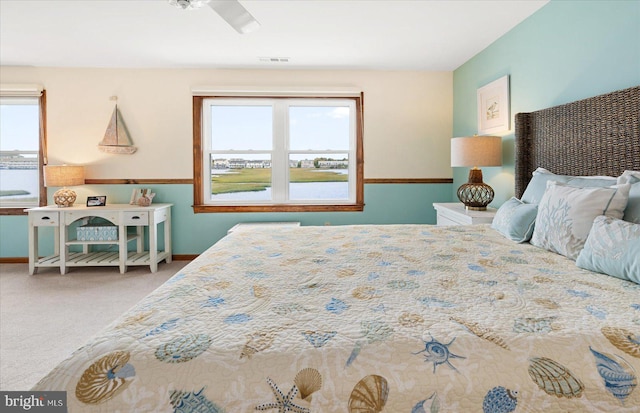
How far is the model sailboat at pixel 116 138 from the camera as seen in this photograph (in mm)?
4398

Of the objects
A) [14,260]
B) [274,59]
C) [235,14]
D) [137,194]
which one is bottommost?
[14,260]

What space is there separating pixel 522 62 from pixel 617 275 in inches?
91.9

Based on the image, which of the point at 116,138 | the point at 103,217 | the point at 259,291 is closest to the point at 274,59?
the point at 116,138

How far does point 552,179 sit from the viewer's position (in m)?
2.37

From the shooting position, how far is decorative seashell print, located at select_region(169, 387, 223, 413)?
808 mm

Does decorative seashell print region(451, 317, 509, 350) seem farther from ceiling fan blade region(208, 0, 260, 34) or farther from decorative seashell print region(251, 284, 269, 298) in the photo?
ceiling fan blade region(208, 0, 260, 34)

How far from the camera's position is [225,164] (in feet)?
15.5

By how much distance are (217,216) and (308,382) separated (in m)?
4.01

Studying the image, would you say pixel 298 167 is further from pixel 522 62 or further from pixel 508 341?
pixel 508 341

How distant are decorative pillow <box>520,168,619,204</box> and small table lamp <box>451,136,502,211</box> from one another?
27.7 inches

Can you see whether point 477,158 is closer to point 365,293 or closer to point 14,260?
point 365,293

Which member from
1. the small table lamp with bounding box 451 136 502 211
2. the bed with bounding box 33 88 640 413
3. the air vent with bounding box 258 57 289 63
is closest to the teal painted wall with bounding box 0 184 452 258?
the small table lamp with bounding box 451 136 502 211

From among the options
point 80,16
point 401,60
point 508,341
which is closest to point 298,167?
point 401,60

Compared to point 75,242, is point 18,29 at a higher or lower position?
higher
